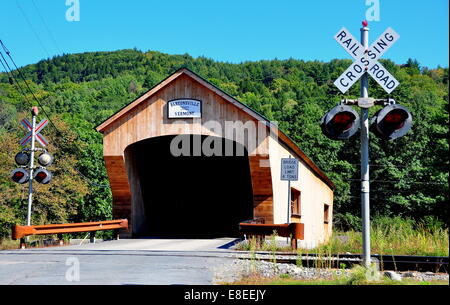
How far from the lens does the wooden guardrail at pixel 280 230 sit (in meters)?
12.7

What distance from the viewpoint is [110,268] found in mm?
9172

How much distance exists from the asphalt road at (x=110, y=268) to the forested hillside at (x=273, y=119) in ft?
27.5

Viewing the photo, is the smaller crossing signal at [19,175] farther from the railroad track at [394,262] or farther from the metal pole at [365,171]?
the metal pole at [365,171]

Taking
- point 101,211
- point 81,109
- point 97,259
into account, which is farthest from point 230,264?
point 81,109

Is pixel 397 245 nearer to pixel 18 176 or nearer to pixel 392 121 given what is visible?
pixel 392 121

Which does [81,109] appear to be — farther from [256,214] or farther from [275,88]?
[256,214]

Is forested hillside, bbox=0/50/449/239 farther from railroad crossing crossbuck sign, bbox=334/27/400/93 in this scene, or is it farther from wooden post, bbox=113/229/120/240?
wooden post, bbox=113/229/120/240

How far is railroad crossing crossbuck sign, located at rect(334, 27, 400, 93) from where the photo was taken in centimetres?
769

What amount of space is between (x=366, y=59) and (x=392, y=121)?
1.06m

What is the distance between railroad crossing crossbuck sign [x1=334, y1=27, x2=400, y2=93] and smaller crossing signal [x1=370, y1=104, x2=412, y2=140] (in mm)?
464

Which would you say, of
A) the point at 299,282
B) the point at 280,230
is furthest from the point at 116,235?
the point at 299,282

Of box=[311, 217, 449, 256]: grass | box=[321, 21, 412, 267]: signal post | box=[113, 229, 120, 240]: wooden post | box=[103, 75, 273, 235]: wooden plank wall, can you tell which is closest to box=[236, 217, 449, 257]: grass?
box=[311, 217, 449, 256]: grass

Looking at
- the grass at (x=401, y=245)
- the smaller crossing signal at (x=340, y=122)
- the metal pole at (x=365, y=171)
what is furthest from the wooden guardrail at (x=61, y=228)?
the smaller crossing signal at (x=340, y=122)
